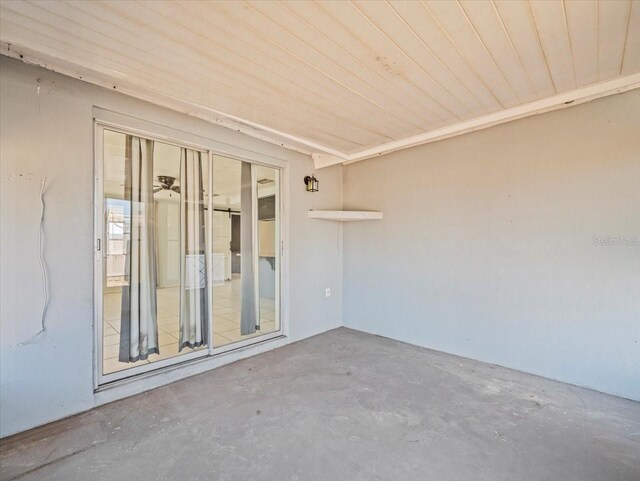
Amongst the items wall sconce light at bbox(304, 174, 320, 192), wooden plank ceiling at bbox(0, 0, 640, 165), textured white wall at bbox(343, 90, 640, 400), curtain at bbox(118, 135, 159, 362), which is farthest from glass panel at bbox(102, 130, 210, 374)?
textured white wall at bbox(343, 90, 640, 400)

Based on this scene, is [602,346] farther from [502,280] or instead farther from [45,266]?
[45,266]

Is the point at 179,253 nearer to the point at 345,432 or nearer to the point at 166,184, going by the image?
the point at 166,184

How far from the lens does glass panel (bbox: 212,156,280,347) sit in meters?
3.10

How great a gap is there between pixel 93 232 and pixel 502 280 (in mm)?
3641

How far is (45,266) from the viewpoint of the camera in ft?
6.66

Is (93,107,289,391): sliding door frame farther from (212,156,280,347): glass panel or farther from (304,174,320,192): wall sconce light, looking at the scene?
(304,174,320,192): wall sconce light

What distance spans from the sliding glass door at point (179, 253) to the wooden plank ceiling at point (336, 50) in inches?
24.3

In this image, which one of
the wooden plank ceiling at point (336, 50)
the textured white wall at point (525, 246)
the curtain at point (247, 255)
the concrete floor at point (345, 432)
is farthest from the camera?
the curtain at point (247, 255)

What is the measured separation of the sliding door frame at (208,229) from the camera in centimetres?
227

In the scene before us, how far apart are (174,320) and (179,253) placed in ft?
2.09

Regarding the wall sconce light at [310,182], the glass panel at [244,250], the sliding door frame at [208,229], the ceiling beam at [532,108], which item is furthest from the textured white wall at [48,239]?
the ceiling beam at [532,108]

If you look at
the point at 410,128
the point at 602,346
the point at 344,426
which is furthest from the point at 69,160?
the point at 602,346

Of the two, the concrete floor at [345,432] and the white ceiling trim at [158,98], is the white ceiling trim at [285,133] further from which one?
the concrete floor at [345,432]

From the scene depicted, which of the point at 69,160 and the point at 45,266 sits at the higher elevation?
the point at 69,160
